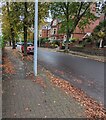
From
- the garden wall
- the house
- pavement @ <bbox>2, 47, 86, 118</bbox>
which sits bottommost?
pavement @ <bbox>2, 47, 86, 118</bbox>


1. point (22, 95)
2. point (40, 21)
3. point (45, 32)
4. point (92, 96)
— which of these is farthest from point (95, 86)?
point (45, 32)

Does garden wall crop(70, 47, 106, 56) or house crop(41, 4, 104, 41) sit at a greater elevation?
house crop(41, 4, 104, 41)

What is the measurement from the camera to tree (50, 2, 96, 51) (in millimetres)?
37172

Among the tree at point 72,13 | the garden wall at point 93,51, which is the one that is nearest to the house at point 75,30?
the tree at point 72,13

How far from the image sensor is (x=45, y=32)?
97.5 metres

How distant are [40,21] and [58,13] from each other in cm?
1940

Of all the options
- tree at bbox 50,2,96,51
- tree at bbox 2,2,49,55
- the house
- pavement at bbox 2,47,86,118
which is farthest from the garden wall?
pavement at bbox 2,47,86,118

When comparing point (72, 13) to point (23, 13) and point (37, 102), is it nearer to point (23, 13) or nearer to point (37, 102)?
point (23, 13)

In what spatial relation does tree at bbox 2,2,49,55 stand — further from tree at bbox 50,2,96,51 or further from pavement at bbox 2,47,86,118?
tree at bbox 50,2,96,51

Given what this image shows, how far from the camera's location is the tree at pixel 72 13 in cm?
3717

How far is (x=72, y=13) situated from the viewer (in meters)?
38.8

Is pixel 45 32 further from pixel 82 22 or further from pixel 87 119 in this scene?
pixel 87 119

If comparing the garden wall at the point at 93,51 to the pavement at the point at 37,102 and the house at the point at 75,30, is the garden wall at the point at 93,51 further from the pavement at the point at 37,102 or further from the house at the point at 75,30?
the pavement at the point at 37,102

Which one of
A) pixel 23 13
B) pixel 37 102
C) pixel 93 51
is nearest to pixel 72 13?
pixel 93 51
